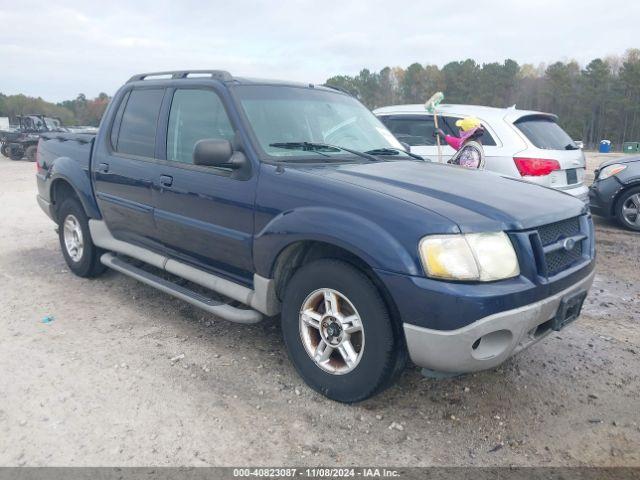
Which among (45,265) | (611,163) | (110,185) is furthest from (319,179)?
(611,163)

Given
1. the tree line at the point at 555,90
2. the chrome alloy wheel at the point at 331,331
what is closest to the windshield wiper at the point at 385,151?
the chrome alloy wheel at the point at 331,331

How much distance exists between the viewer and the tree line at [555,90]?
2601 inches

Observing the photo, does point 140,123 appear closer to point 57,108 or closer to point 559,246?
point 559,246

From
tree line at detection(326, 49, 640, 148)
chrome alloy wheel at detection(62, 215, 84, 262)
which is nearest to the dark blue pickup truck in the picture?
chrome alloy wheel at detection(62, 215, 84, 262)

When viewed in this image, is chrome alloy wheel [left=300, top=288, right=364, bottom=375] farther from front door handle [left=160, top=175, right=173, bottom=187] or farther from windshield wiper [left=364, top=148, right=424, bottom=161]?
front door handle [left=160, top=175, right=173, bottom=187]

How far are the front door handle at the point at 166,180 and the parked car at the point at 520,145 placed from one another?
4.14 m

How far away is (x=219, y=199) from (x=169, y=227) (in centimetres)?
70

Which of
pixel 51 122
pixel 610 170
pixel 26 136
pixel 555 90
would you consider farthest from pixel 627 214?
pixel 555 90

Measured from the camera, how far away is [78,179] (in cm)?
496

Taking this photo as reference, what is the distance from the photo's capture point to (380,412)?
9.86 ft

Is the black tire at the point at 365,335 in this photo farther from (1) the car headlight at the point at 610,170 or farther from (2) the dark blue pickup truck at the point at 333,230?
(1) the car headlight at the point at 610,170

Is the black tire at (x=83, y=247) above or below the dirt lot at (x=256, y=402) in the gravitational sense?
above

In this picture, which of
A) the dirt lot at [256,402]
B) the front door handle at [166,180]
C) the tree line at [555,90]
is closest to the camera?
the dirt lot at [256,402]

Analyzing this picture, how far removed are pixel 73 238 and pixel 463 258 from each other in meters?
4.30
